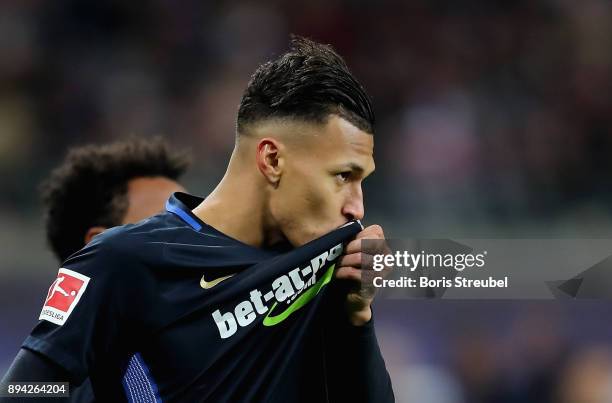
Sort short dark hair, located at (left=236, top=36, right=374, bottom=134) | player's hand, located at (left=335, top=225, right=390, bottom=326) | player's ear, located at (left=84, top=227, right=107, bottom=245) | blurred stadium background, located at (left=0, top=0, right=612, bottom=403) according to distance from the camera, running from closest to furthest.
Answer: player's hand, located at (left=335, top=225, right=390, bottom=326) → short dark hair, located at (left=236, top=36, right=374, bottom=134) → player's ear, located at (left=84, top=227, right=107, bottom=245) → blurred stadium background, located at (left=0, top=0, right=612, bottom=403)

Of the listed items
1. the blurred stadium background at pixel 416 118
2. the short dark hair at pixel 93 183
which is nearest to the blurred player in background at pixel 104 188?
the short dark hair at pixel 93 183

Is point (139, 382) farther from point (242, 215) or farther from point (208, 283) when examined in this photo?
point (242, 215)

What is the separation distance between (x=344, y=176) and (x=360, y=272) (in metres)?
0.25

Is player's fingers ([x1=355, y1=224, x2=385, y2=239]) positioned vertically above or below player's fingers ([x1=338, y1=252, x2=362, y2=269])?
above

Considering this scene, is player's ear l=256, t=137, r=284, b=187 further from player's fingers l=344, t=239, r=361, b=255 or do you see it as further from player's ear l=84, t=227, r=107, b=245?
player's ear l=84, t=227, r=107, b=245

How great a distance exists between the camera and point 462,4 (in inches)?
268

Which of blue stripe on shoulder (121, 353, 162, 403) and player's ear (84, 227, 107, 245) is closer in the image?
blue stripe on shoulder (121, 353, 162, 403)

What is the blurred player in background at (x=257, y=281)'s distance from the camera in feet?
7.36

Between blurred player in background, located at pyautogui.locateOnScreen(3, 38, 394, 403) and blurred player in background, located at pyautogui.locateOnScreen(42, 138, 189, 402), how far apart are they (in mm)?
1591

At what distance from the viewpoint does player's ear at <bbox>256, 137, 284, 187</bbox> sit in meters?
2.38

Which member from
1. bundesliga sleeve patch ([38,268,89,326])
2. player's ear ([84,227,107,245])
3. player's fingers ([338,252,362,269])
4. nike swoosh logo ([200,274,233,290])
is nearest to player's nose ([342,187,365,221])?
player's fingers ([338,252,362,269])

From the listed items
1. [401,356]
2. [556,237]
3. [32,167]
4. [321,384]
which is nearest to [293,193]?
[321,384]

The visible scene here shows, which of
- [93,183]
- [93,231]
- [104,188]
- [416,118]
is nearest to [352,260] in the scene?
[93,231]

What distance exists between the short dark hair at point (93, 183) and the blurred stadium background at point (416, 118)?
1.35m
